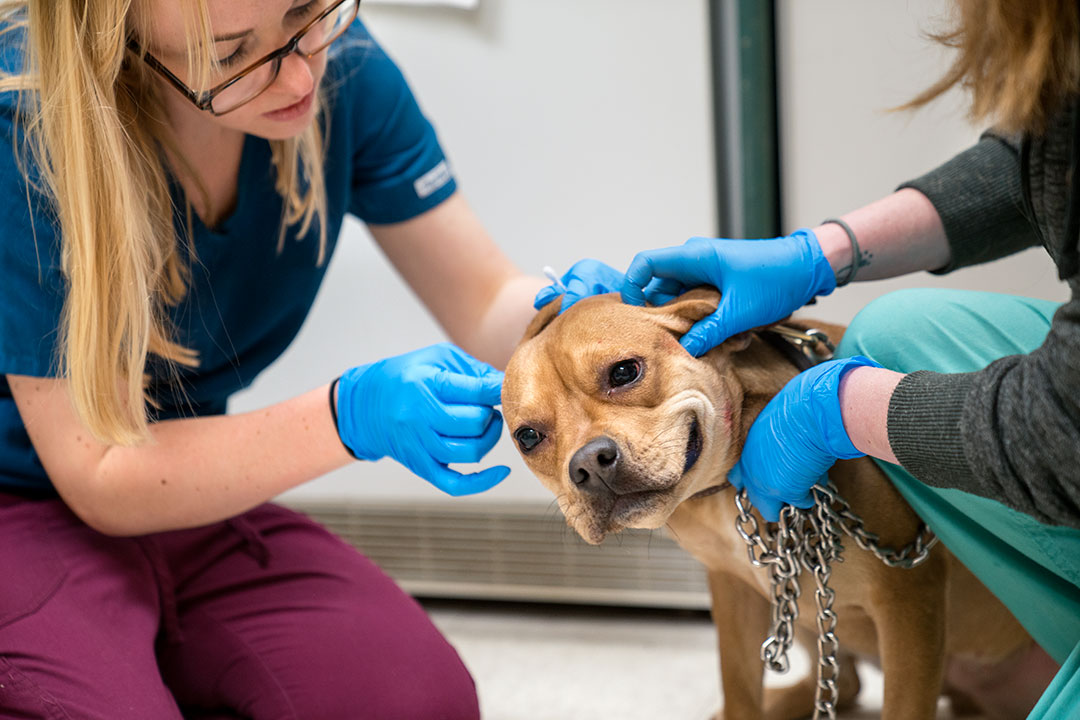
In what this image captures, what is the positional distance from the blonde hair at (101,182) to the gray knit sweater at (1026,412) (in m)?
0.93

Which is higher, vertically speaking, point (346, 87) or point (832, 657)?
point (346, 87)

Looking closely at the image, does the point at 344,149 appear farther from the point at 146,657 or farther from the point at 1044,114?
the point at 1044,114

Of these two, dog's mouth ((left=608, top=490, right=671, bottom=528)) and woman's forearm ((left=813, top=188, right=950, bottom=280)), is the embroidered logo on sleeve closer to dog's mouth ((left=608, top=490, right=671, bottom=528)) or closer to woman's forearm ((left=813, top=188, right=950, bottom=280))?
woman's forearm ((left=813, top=188, right=950, bottom=280))

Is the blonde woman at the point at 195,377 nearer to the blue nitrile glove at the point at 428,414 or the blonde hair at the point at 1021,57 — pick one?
the blue nitrile glove at the point at 428,414

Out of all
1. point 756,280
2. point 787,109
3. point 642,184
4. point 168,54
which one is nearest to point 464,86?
point 642,184

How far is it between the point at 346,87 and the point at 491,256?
370 millimetres

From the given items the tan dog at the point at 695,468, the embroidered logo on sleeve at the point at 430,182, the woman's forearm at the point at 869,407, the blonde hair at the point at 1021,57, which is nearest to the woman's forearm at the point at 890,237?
the tan dog at the point at 695,468

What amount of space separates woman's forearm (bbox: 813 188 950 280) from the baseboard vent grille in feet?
3.11

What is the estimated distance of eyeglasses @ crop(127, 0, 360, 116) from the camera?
1.32 m

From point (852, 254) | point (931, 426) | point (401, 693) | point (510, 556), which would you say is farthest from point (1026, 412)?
point (510, 556)

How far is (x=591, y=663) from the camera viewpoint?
6.82ft

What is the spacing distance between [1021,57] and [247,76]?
0.92 meters

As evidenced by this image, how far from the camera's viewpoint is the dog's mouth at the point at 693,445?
1.18 meters

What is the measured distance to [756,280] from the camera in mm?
1265
